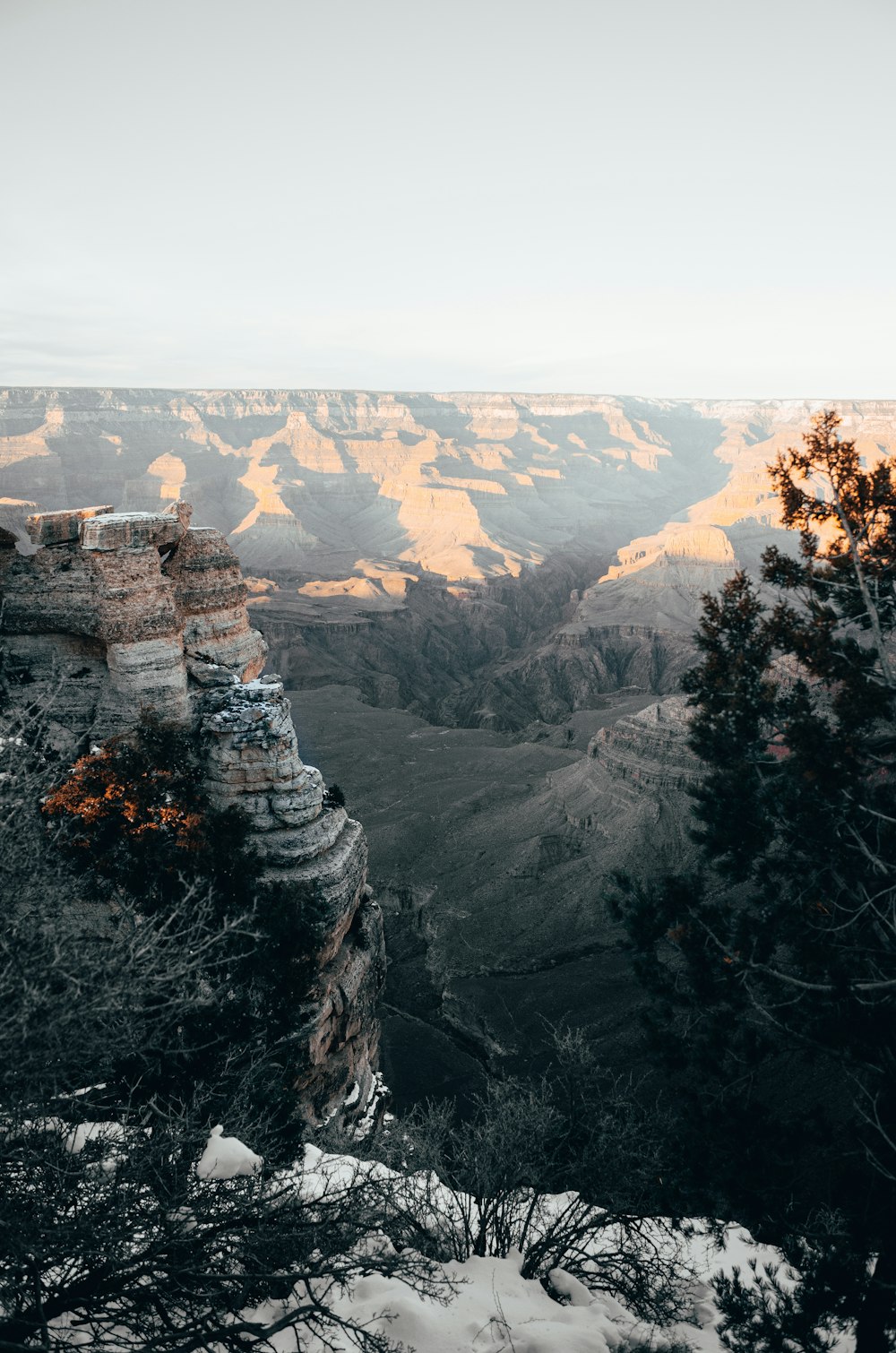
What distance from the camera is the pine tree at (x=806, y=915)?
977 cm

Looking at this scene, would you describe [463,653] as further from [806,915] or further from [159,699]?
[806,915]

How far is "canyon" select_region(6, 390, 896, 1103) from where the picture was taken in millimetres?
26562

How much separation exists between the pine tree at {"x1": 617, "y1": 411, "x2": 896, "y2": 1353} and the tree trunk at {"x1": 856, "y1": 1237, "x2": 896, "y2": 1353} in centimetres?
2

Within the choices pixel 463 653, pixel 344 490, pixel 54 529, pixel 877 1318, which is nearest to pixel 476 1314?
pixel 877 1318

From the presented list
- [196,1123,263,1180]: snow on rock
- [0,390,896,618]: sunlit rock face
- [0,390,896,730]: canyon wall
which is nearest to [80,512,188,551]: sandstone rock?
[196,1123,263,1180]: snow on rock

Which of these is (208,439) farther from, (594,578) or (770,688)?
(770,688)

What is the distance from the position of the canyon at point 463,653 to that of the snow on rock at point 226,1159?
7.21m

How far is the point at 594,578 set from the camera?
11138 centimetres

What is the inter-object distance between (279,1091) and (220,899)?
377cm

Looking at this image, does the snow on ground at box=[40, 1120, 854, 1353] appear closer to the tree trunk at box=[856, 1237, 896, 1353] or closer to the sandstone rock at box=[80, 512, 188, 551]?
the tree trunk at box=[856, 1237, 896, 1353]

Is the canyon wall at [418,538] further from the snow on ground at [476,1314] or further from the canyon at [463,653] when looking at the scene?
the snow on ground at [476,1314]

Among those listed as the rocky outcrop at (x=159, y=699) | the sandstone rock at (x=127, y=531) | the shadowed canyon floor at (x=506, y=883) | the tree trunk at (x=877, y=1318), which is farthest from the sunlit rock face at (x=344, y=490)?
the tree trunk at (x=877, y=1318)

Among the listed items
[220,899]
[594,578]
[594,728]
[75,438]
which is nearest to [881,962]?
[220,899]

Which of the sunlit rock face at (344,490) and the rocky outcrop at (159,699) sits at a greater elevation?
the sunlit rock face at (344,490)
